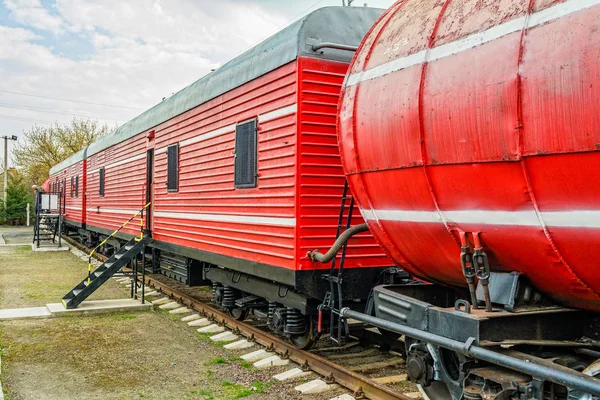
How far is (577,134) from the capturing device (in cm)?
261

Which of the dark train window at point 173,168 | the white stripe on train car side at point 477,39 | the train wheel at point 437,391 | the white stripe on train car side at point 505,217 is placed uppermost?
the white stripe on train car side at point 477,39

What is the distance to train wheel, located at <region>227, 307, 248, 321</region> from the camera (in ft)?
26.6

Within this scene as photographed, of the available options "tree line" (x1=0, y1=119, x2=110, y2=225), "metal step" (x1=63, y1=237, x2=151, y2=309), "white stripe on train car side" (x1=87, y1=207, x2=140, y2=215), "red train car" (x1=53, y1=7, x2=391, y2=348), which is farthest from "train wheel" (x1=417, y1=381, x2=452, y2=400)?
"tree line" (x1=0, y1=119, x2=110, y2=225)

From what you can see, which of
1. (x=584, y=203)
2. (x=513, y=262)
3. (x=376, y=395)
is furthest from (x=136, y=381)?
(x=584, y=203)

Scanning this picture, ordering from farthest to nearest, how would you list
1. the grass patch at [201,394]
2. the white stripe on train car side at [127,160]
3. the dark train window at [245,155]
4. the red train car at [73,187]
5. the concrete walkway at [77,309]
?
1. the red train car at [73,187]
2. the white stripe on train car side at [127,160]
3. the concrete walkway at [77,309]
4. the dark train window at [245,155]
5. the grass patch at [201,394]

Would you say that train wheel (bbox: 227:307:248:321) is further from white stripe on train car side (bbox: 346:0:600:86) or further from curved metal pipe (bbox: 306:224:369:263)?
white stripe on train car side (bbox: 346:0:600:86)

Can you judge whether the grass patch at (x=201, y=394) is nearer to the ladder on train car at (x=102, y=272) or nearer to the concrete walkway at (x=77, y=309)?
the concrete walkway at (x=77, y=309)

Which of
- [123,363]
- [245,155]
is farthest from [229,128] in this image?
[123,363]

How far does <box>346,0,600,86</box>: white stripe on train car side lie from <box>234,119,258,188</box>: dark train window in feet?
8.14

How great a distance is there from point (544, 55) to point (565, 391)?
1839mm

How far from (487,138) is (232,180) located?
4.58 meters

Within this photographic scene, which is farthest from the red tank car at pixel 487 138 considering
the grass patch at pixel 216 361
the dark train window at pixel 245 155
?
the grass patch at pixel 216 361

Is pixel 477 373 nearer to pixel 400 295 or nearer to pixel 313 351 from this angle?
pixel 400 295

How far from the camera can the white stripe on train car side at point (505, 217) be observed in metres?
2.68
